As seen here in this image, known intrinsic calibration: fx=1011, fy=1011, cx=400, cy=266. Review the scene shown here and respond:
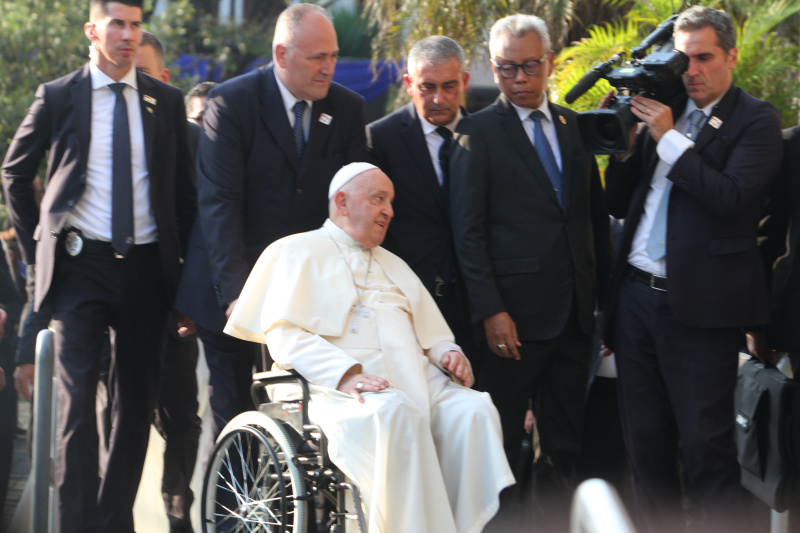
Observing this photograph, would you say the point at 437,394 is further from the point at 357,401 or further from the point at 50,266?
the point at 50,266

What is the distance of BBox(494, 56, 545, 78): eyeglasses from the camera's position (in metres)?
4.52

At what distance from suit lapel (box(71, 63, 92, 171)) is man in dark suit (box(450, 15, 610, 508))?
1.62 m

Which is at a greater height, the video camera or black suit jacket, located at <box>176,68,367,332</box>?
the video camera

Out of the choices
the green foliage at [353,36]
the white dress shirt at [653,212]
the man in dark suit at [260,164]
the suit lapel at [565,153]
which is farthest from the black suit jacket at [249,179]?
the green foliage at [353,36]

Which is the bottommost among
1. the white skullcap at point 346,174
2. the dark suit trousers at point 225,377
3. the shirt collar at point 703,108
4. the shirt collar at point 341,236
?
the dark suit trousers at point 225,377

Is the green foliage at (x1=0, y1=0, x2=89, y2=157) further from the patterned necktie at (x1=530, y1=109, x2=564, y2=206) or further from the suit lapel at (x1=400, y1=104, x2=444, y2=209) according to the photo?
the patterned necktie at (x1=530, y1=109, x2=564, y2=206)

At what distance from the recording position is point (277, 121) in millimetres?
4500

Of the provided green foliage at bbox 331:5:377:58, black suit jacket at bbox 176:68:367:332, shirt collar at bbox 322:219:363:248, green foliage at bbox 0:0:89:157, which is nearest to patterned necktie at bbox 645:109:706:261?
shirt collar at bbox 322:219:363:248

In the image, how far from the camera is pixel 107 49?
4.48 m

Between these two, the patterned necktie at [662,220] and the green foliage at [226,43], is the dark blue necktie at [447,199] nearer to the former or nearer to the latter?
the patterned necktie at [662,220]

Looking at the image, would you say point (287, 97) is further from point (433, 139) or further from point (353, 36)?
point (353, 36)

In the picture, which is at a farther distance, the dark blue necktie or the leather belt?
the dark blue necktie

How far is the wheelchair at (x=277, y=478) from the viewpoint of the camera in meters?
3.57

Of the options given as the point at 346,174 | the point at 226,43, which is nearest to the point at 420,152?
the point at 346,174
